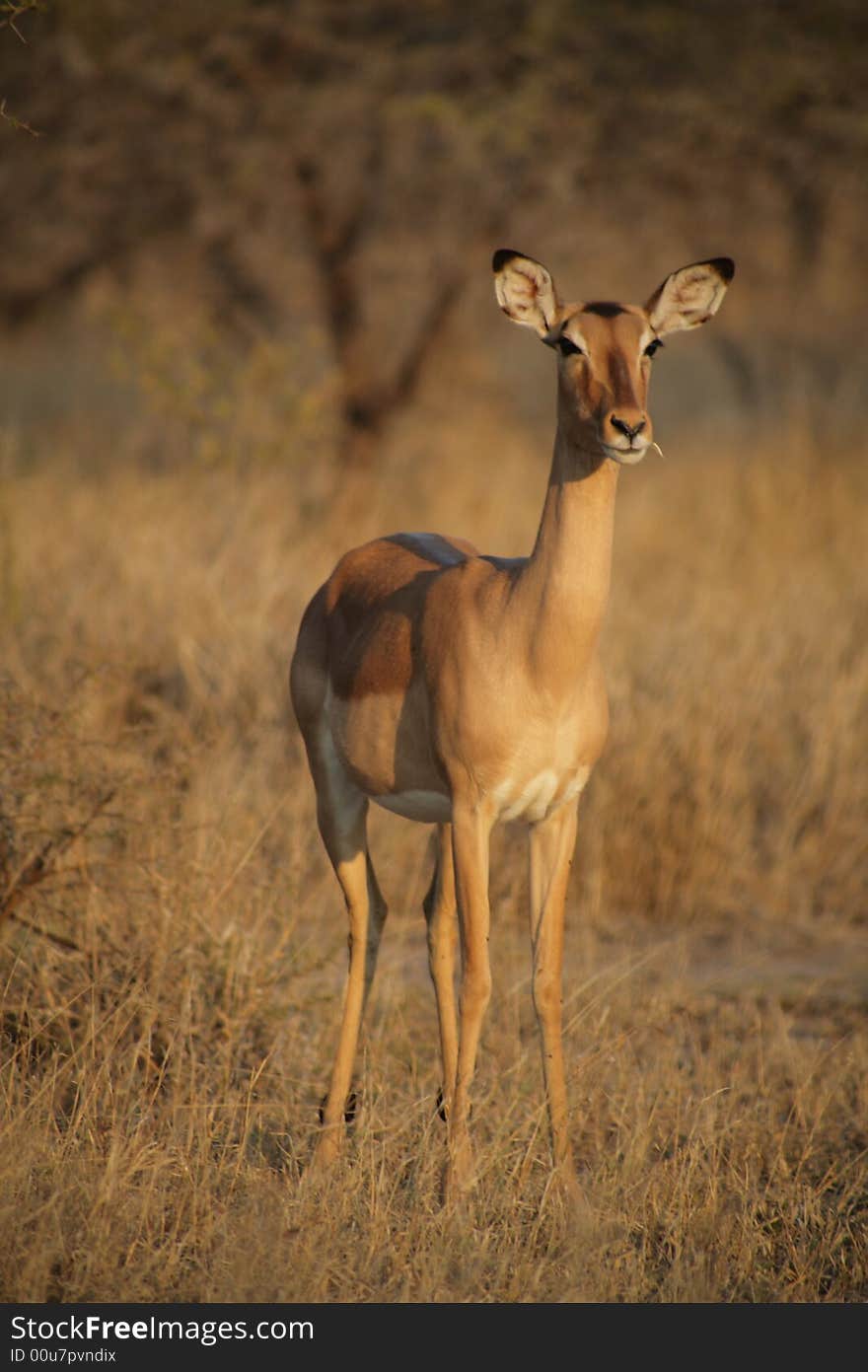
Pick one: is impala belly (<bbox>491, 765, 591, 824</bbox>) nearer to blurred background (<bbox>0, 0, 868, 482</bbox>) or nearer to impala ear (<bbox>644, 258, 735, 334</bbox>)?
impala ear (<bbox>644, 258, 735, 334</bbox>)

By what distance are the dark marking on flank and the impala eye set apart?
0.10 meters

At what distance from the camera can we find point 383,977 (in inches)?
229

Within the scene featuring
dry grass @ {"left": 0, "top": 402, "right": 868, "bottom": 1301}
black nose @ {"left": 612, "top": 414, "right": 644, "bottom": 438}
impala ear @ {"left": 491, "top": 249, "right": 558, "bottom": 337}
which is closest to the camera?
black nose @ {"left": 612, "top": 414, "right": 644, "bottom": 438}

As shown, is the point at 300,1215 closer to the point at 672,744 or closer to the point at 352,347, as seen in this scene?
the point at 672,744

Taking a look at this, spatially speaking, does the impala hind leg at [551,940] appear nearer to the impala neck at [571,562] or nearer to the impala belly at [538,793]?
the impala belly at [538,793]

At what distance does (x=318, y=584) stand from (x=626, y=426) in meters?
5.26

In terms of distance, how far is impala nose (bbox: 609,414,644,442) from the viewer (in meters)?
3.63

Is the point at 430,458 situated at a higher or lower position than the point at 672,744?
higher

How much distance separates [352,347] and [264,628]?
550cm

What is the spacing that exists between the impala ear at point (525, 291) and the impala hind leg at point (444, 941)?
1.44m

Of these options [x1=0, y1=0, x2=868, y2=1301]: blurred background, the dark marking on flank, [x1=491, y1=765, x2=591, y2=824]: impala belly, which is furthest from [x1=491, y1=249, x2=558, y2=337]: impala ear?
[x1=0, y1=0, x2=868, y2=1301]: blurred background

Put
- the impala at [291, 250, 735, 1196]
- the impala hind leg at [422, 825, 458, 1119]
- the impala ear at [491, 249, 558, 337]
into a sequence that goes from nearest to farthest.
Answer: the impala at [291, 250, 735, 1196], the impala ear at [491, 249, 558, 337], the impala hind leg at [422, 825, 458, 1119]

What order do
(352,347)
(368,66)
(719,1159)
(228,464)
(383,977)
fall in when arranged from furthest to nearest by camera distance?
1. (352,347)
2. (368,66)
3. (228,464)
4. (383,977)
5. (719,1159)

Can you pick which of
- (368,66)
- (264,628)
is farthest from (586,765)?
(368,66)
